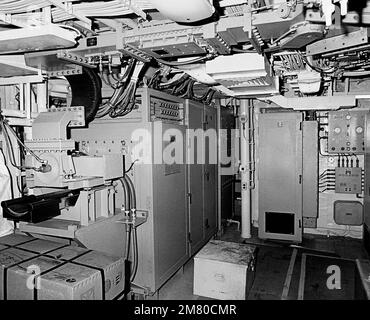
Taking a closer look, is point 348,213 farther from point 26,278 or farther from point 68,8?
point 68,8

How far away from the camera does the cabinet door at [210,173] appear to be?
4.82 m

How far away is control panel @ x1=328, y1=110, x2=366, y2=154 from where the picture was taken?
511cm

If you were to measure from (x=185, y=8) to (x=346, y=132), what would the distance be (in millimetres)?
4589

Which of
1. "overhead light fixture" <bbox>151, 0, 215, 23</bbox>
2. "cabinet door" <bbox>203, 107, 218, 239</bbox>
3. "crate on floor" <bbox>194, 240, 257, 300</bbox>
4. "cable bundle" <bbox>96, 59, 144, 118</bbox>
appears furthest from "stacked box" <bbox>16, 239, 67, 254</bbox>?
"cabinet door" <bbox>203, 107, 218, 239</bbox>

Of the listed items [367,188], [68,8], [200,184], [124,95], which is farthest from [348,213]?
[68,8]

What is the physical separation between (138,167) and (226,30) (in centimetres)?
179

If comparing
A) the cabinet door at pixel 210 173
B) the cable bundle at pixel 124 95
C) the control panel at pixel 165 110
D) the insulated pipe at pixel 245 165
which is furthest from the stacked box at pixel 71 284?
the insulated pipe at pixel 245 165

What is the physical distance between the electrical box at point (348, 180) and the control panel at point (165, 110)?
3117 mm

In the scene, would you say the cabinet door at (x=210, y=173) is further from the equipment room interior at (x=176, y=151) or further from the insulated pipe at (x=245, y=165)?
the insulated pipe at (x=245, y=165)

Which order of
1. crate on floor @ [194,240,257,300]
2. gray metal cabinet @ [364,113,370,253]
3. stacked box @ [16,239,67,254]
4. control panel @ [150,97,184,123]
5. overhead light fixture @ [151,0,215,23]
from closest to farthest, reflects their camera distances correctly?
overhead light fixture @ [151,0,215,23] → stacked box @ [16,239,67,254] → crate on floor @ [194,240,257,300] → control panel @ [150,97,184,123] → gray metal cabinet @ [364,113,370,253]

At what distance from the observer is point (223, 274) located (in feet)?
10.5

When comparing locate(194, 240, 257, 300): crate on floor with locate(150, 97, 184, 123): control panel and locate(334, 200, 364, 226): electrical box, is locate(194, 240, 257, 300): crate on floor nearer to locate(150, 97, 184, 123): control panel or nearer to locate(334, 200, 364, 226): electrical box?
locate(150, 97, 184, 123): control panel

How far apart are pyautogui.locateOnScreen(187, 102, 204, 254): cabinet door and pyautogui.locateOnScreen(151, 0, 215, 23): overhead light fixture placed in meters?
2.51

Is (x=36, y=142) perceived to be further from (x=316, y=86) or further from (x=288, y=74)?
(x=316, y=86)
